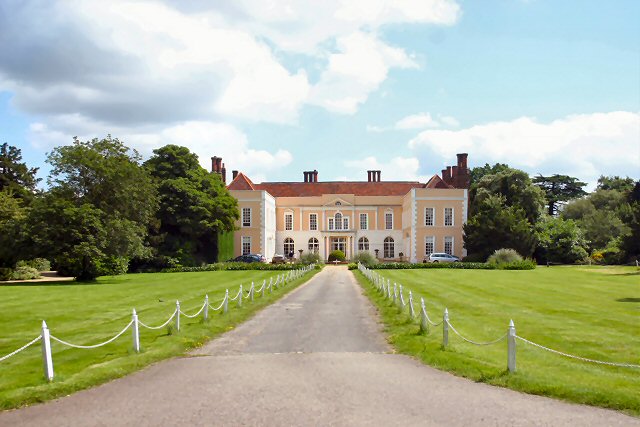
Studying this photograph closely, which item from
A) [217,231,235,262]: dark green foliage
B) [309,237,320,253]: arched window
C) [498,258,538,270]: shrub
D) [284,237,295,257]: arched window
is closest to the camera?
[498,258,538,270]: shrub

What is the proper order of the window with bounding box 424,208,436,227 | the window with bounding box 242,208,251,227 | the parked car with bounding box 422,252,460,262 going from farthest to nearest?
the window with bounding box 242,208,251,227, the window with bounding box 424,208,436,227, the parked car with bounding box 422,252,460,262

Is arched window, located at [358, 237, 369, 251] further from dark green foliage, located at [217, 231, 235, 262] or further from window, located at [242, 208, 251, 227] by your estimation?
dark green foliage, located at [217, 231, 235, 262]

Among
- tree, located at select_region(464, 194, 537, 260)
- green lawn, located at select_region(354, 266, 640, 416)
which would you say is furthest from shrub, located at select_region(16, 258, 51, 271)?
tree, located at select_region(464, 194, 537, 260)

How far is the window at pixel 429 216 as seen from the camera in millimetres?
68750

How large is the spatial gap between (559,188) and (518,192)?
3095 cm

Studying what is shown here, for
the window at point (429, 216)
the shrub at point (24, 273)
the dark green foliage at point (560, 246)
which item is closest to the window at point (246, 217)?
the window at point (429, 216)

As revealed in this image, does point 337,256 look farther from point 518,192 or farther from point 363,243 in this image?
point 518,192

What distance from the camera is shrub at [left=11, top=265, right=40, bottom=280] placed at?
4409 cm

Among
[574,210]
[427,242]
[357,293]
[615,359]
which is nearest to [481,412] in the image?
[615,359]

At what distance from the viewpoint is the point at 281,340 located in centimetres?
1491

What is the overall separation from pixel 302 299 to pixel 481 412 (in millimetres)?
18066

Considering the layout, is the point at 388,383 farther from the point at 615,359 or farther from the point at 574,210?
the point at 574,210

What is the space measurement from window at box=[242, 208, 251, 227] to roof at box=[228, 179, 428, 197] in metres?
11.7

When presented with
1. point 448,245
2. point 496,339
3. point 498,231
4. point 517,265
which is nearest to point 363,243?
point 448,245
